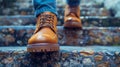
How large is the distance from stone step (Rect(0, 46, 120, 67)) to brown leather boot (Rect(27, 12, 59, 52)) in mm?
50

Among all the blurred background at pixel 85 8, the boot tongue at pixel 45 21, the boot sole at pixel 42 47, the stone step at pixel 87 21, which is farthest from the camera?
the blurred background at pixel 85 8

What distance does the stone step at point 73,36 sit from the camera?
1.78 m

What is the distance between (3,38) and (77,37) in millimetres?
454

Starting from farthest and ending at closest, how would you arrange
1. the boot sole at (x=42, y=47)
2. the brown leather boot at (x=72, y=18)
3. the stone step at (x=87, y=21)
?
the stone step at (x=87, y=21)
the brown leather boot at (x=72, y=18)
the boot sole at (x=42, y=47)

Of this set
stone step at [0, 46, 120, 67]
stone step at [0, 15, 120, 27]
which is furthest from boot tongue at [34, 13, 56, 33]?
stone step at [0, 15, 120, 27]

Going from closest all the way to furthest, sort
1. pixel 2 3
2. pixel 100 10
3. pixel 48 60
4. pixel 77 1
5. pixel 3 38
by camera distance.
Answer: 1. pixel 48 60
2. pixel 3 38
3. pixel 77 1
4. pixel 100 10
5. pixel 2 3

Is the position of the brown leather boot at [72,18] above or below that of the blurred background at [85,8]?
above

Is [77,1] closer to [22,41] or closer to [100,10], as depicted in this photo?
[22,41]

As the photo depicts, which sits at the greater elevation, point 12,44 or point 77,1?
point 77,1

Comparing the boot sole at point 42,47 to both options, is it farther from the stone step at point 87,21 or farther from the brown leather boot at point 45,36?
A: the stone step at point 87,21

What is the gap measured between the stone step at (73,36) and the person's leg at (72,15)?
0.05 metres

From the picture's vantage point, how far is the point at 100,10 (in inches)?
118

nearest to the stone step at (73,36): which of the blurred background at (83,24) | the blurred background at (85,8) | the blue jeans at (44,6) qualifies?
the blurred background at (83,24)

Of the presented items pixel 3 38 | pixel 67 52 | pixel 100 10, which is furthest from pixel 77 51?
pixel 100 10
